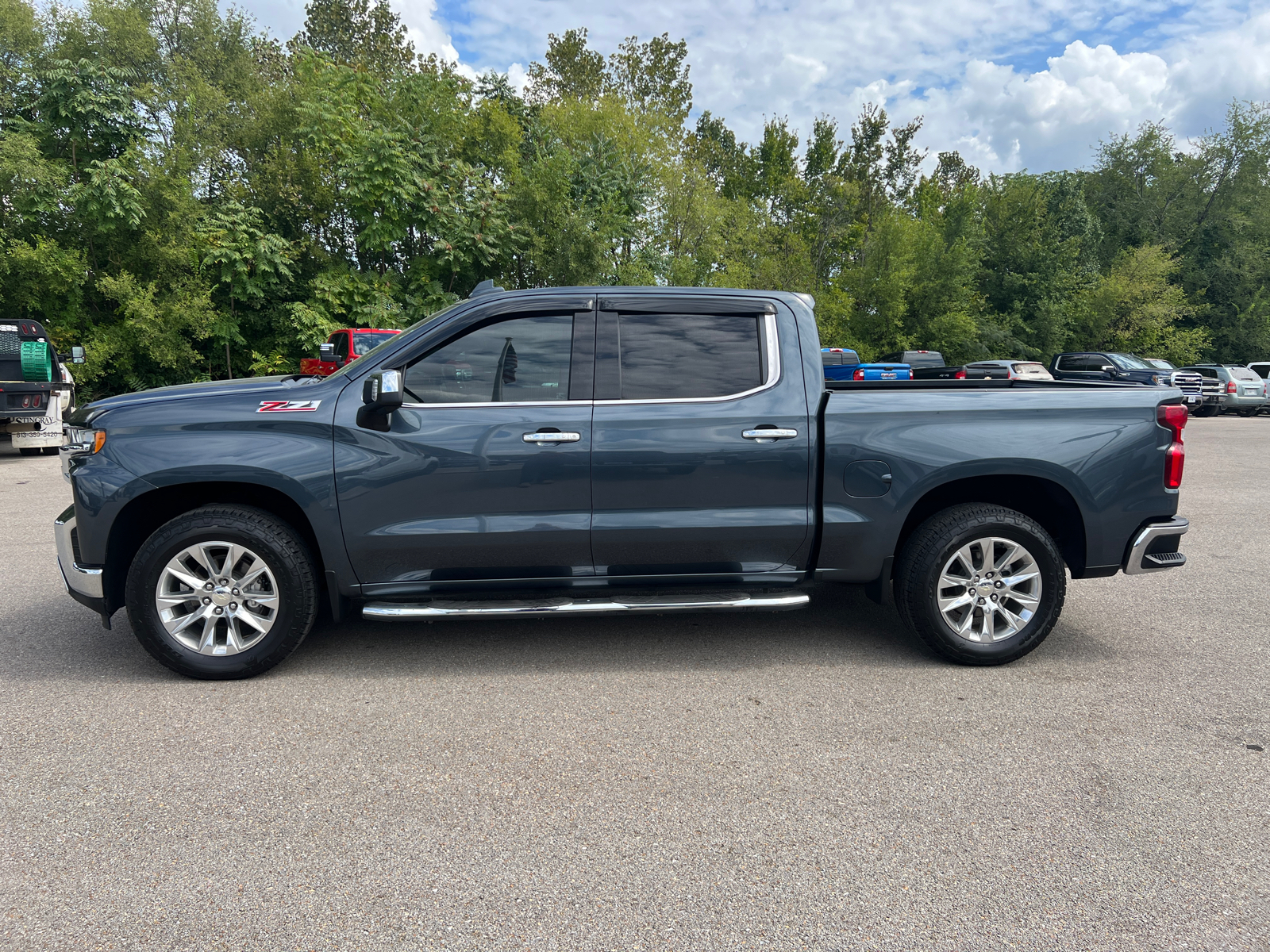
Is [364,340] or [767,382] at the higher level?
[364,340]

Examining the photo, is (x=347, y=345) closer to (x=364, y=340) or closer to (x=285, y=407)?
(x=364, y=340)

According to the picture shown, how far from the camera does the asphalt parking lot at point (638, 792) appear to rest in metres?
2.36

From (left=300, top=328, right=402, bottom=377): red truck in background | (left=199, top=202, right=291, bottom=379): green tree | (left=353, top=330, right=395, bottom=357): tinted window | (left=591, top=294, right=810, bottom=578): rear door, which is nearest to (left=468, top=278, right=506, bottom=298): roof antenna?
(left=591, top=294, right=810, bottom=578): rear door

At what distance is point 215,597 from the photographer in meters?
4.07

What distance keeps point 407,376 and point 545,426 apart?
2.49ft

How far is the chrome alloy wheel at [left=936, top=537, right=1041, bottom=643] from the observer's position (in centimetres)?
431

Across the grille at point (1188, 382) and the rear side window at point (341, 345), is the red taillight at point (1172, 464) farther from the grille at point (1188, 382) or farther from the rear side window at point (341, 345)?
the grille at point (1188, 382)

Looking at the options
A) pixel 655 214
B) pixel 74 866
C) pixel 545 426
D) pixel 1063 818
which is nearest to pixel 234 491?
pixel 545 426

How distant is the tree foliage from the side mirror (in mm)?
20082

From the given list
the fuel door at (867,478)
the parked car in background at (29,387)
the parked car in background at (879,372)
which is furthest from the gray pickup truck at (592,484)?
the parked car in background at (29,387)

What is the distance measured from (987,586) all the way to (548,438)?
244 centimetres

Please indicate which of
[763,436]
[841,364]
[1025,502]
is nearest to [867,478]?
[763,436]

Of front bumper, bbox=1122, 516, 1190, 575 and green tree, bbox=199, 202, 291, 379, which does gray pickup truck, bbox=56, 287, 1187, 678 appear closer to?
front bumper, bbox=1122, 516, 1190, 575

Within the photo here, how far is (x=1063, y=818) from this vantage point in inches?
114
